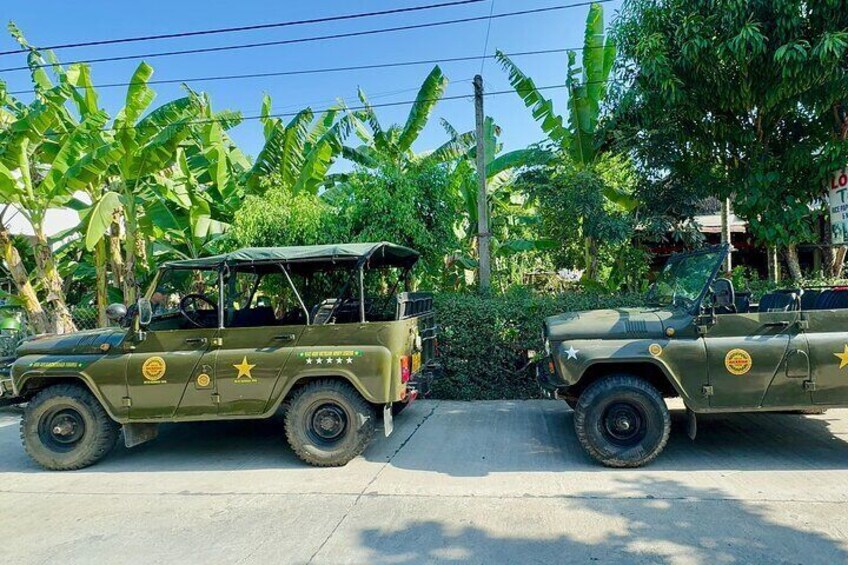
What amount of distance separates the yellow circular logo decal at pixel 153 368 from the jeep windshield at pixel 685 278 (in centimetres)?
520

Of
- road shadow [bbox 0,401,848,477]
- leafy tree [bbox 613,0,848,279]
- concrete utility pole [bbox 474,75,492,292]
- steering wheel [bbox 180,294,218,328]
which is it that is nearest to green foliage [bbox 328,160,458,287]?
concrete utility pole [bbox 474,75,492,292]

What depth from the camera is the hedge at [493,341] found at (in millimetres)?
7648

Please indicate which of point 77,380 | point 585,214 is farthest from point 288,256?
point 585,214

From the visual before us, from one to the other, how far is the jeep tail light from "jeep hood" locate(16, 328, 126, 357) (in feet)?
9.50

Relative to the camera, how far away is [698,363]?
4859mm

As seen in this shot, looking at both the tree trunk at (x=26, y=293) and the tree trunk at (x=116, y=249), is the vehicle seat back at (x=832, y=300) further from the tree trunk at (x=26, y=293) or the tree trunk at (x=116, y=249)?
the tree trunk at (x=26, y=293)

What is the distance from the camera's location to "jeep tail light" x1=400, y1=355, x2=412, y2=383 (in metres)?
5.30

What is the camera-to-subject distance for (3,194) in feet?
30.1

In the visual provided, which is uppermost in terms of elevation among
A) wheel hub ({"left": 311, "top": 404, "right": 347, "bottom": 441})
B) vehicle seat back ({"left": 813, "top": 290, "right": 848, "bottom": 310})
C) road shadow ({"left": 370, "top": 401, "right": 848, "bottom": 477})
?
vehicle seat back ({"left": 813, "top": 290, "right": 848, "bottom": 310})

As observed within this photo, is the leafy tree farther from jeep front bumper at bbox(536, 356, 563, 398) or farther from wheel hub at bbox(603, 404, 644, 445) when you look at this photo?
wheel hub at bbox(603, 404, 644, 445)

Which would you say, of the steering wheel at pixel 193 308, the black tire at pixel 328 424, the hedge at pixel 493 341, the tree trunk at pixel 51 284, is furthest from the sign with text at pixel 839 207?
the tree trunk at pixel 51 284

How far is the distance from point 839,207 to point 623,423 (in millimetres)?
4945

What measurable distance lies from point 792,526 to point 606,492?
1.27m

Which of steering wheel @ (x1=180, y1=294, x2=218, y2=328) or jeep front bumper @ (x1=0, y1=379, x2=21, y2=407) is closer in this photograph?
jeep front bumper @ (x1=0, y1=379, x2=21, y2=407)
